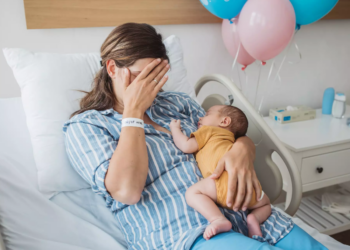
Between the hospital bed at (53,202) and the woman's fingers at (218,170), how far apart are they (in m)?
0.33

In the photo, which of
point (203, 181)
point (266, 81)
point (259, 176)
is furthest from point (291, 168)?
point (266, 81)

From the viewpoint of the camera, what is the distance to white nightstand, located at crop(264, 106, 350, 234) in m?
1.79

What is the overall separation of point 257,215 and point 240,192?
0.12 metres

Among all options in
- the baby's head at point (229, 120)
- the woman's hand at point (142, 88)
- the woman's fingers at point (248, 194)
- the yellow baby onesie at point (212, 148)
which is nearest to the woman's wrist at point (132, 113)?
the woman's hand at point (142, 88)

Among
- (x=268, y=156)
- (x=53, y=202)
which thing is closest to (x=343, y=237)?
(x=268, y=156)

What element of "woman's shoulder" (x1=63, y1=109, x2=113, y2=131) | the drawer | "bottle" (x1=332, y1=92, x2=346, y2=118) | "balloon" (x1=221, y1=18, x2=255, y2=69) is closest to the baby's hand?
"woman's shoulder" (x1=63, y1=109, x2=113, y2=131)

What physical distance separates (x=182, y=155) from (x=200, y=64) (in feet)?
3.55

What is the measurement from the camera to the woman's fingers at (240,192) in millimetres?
1023

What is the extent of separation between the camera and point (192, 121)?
4.55 ft

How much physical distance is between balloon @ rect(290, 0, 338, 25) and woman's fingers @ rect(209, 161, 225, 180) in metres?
1.07

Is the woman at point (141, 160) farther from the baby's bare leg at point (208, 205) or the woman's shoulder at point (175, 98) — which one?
the woman's shoulder at point (175, 98)

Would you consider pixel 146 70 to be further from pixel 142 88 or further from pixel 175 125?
pixel 175 125

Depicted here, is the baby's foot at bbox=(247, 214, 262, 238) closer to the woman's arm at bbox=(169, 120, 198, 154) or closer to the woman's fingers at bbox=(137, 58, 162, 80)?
the woman's arm at bbox=(169, 120, 198, 154)

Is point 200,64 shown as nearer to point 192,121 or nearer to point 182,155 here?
point 192,121
